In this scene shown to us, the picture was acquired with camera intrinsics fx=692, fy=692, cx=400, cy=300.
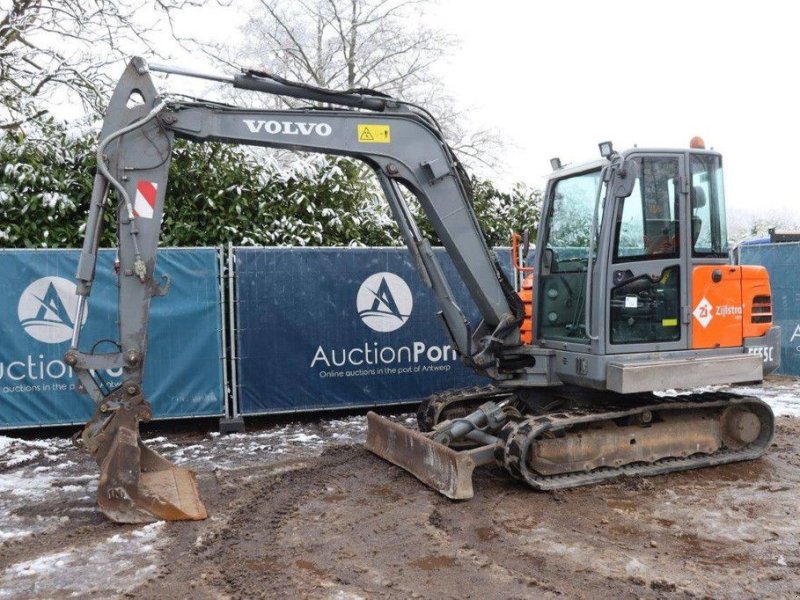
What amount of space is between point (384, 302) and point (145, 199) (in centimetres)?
380

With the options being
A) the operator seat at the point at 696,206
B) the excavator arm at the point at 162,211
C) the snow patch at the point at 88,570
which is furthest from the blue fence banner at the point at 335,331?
the snow patch at the point at 88,570

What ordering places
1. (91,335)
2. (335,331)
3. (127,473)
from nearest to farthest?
(127,473)
(91,335)
(335,331)

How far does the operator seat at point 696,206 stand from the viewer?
19.4 feet

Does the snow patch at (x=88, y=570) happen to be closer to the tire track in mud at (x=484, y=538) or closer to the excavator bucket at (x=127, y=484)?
the tire track in mud at (x=484, y=538)

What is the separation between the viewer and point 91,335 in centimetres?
751

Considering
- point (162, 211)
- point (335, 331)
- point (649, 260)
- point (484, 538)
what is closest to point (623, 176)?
point (649, 260)

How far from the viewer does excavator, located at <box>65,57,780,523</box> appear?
16.4 feet

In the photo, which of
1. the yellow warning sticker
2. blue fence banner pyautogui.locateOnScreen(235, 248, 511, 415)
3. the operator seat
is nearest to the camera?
the yellow warning sticker

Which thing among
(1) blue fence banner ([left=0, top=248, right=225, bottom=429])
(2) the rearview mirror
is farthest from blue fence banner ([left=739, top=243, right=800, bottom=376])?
(1) blue fence banner ([left=0, top=248, right=225, bottom=429])

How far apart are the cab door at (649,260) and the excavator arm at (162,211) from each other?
0.93m

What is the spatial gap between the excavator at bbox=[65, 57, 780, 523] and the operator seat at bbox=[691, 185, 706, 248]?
1.0 inches

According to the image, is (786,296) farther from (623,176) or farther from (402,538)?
(402,538)

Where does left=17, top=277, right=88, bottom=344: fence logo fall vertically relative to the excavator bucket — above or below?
above

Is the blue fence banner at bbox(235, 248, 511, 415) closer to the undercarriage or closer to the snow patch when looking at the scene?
the undercarriage
